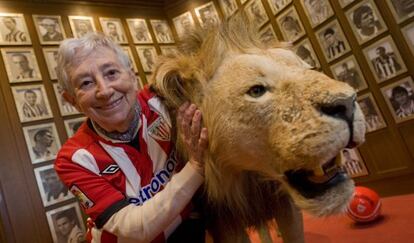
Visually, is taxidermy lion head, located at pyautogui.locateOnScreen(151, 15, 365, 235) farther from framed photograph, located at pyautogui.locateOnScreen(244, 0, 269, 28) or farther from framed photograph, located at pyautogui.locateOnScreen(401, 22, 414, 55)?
framed photograph, located at pyautogui.locateOnScreen(244, 0, 269, 28)

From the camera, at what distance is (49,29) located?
318 centimetres

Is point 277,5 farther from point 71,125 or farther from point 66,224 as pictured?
point 66,224

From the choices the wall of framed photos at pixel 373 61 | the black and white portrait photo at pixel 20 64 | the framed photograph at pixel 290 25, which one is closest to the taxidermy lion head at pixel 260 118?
the wall of framed photos at pixel 373 61

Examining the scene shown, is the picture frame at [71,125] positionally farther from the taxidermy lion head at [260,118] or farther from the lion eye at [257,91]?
the lion eye at [257,91]

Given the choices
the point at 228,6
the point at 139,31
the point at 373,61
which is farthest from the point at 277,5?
the point at 139,31

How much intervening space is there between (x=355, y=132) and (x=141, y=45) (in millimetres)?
3127

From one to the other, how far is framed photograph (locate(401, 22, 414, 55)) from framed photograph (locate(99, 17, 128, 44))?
89.7 inches

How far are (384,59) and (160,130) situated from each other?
76.0 inches

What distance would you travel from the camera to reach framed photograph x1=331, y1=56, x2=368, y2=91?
265cm

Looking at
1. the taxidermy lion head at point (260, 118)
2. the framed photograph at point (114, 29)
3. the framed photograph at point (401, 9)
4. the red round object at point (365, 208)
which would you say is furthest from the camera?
the framed photograph at point (114, 29)

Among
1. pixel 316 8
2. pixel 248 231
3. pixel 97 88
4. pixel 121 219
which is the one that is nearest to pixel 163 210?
pixel 121 219

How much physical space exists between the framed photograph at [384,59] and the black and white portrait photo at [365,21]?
71 millimetres

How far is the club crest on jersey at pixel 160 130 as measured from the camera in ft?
3.64

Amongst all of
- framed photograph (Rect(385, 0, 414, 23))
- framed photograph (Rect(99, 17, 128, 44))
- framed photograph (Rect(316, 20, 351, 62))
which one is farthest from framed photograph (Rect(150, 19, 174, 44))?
framed photograph (Rect(385, 0, 414, 23))
